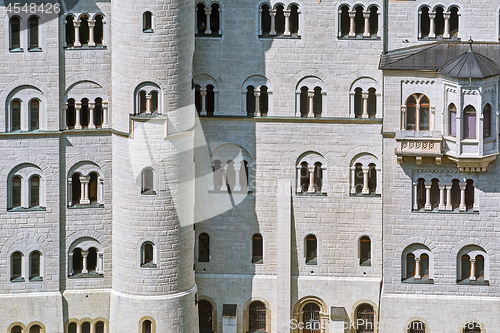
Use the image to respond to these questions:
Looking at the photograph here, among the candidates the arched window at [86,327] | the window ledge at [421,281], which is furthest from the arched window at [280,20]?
the arched window at [86,327]

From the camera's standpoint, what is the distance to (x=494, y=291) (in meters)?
59.4

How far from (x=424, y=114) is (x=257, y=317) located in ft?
33.4

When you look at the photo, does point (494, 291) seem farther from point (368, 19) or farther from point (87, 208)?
point (87, 208)

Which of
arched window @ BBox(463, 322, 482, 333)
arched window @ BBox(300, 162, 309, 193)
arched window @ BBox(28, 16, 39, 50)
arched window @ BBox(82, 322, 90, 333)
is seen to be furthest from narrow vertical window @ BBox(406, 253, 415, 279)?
arched window @ BBox(28, 16, 39, 50)

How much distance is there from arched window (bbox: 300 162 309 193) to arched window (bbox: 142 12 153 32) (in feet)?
26.0

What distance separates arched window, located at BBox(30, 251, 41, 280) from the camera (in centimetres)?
6009

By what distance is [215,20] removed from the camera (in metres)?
60.0

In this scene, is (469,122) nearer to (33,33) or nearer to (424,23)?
(424,23)

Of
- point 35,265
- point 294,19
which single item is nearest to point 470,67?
point 294,19

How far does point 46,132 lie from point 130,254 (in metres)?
5.41

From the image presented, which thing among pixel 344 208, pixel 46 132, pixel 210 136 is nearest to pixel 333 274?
pixel 344 208

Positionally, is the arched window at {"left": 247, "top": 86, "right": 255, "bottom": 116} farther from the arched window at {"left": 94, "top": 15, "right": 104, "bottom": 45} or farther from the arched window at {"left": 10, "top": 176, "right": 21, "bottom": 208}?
the arched window at {"left": 10, "top": 176, "right": 21, "bottom": 208}

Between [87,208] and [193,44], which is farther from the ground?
[193,44]

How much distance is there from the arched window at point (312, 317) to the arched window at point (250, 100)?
7590 millimetres
